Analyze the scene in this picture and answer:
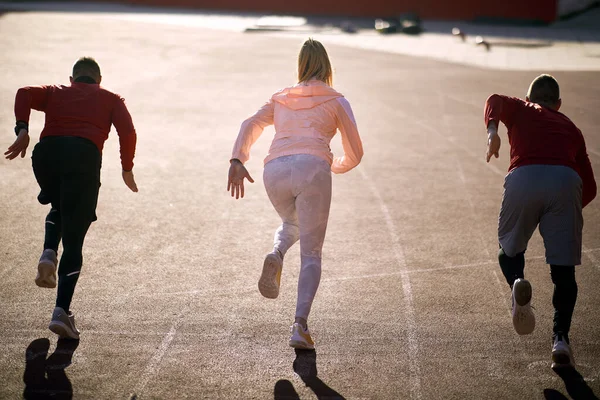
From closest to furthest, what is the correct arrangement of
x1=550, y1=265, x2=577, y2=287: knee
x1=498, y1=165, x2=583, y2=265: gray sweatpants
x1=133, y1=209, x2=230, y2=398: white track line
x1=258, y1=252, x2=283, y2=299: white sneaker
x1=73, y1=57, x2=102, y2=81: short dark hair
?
x1=133, y1=209, x2=230, y2=398: white track line → x1=498, y1=165, x2=583, y2=265: gray sweatpants → x1=550, y1=265, x2=577, y2=287: knee → x1=258, y1=252, x2=283, y2=299: white sneaker → x1=73, y1=57, x2=102, y2=81: short dark hair

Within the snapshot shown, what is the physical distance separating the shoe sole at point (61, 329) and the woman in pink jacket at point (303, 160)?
1409 mm

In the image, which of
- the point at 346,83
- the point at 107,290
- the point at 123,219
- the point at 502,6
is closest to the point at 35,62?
the point at 346,83

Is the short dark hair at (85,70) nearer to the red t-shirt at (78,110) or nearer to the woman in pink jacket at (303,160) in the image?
the red t-shirt at (78,110)

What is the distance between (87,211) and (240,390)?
5.89 ft

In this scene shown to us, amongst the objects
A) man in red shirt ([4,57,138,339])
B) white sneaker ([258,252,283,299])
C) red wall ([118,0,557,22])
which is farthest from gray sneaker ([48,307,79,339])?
red wall ([118,0,557,22])

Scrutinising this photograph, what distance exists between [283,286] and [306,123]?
2089 mm

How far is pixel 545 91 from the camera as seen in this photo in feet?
20.1

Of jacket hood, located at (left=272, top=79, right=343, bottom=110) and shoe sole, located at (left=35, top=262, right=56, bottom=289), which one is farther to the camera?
jacket hood, located at (left=272, top=79, right=343, bottom=110)

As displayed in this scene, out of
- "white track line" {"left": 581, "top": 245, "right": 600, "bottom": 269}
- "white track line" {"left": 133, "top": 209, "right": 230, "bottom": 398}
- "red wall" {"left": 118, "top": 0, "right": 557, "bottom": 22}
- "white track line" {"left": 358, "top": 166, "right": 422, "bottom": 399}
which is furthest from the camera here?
"red wall" {"left": 118, "top": 0, "right": 557, "bottom": 22}

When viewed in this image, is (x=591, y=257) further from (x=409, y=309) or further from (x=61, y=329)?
(x=61, y=329)

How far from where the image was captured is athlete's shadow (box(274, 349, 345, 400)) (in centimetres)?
543

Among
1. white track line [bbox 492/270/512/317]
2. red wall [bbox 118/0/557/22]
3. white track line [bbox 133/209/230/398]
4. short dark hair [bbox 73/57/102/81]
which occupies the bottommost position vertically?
red wall [bbox 118/0/557/22]

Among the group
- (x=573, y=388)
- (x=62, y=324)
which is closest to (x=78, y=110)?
(x=62, y=324)

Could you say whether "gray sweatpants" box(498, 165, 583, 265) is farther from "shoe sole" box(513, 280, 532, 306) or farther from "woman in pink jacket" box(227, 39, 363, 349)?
"woman in pink jacket" box(227, 39, 363, 349)
